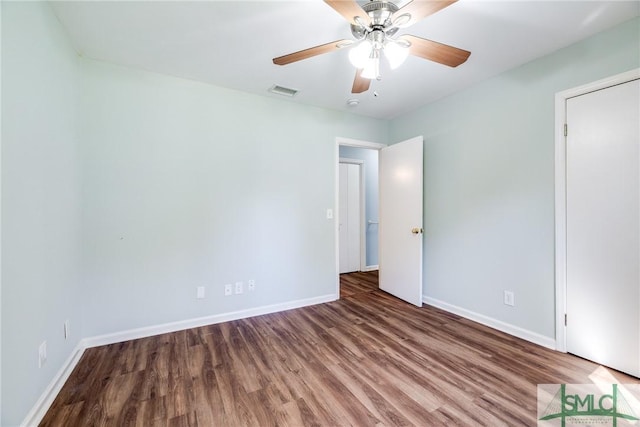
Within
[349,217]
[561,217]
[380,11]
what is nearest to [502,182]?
[561,217]

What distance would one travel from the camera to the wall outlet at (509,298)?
242 centimetres

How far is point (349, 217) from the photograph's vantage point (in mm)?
4922

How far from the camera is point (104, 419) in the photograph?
147cm

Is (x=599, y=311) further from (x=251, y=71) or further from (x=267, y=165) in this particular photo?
(x=251, y=71)

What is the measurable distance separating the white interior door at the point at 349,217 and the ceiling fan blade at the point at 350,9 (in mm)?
3420

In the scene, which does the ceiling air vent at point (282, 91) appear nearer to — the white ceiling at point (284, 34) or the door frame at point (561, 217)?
the white ceiling at point (284, 34)

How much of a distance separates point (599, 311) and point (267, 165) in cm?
311

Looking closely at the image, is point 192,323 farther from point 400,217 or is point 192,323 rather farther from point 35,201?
point 400,217

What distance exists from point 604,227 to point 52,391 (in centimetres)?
385

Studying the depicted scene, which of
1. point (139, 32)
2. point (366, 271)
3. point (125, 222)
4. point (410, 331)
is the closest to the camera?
point (139, 32)

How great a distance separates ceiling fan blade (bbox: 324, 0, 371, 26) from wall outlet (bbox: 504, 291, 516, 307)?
255cm

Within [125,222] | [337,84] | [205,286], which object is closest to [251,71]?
[337,84]

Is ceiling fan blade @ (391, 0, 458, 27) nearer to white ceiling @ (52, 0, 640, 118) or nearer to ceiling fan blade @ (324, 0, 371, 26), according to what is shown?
ceiling fan blade @ (324, 0, 371, 26)

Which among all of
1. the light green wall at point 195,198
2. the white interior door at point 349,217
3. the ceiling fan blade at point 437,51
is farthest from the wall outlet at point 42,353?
the white interior door at point 349,217
